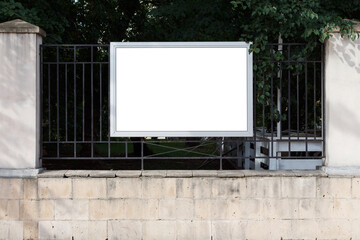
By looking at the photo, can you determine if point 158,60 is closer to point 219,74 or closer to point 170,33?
point 219,74

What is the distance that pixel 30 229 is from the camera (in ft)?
19.0

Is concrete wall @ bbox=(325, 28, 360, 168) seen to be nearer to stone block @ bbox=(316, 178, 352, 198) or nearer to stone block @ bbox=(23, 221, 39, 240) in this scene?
stone block @ bbox=(316, 178, 352, 198)

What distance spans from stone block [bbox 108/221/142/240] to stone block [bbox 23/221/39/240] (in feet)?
3.21

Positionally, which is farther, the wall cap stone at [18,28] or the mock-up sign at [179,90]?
the mock-up sign at [179,90]

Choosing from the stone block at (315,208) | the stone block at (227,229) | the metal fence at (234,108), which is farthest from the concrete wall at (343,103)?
the stone block at (227,229)

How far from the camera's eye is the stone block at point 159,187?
576 centimetres

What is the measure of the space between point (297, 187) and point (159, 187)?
1828mm

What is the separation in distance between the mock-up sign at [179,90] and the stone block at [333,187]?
1172 mm

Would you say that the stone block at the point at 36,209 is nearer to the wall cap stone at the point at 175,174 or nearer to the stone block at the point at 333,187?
the wall cap stone at the point at 175,174

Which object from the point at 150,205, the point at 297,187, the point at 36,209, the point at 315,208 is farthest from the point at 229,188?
the point at 36,209

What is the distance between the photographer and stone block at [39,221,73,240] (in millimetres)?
5785

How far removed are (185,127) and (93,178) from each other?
4.63 feet

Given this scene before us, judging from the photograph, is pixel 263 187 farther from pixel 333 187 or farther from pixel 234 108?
pixel 234 108

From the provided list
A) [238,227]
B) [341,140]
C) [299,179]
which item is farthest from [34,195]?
[341,140]
